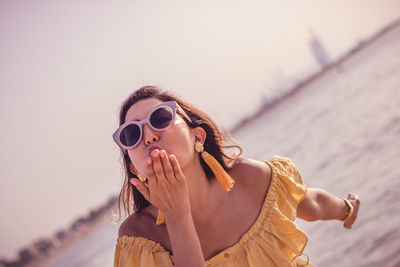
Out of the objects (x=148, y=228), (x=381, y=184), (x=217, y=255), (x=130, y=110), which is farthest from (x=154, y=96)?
(x=381, y=184)

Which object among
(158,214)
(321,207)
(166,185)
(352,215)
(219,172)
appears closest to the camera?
(166,185)

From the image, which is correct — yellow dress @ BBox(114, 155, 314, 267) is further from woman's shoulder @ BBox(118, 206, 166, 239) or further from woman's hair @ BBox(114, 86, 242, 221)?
woman's hair @ BBox(114, 86, 242, 221)

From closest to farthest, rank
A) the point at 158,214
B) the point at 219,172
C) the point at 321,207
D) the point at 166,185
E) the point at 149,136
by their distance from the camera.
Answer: the point at 166,185 < the point at 149,136 < the point at 158,214 < the point at 219,172 < the point at 321,207

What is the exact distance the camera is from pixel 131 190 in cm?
276

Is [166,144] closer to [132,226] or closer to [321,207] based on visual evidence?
[132,226]

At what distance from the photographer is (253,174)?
2635 mm

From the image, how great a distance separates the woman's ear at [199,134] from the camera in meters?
2.57

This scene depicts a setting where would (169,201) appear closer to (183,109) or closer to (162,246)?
(162,246)

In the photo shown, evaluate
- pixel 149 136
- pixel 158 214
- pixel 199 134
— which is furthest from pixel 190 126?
pixel 158 214

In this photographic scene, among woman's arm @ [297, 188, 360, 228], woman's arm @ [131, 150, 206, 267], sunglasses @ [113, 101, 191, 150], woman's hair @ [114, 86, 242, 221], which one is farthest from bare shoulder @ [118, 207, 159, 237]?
woman's arm @ [297, 188, 360, 228]

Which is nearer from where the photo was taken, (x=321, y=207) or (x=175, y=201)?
(x=175, y=201)

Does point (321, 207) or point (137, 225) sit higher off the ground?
point (137, 225)

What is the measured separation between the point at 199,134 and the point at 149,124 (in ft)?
1.81

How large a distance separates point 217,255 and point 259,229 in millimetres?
364
